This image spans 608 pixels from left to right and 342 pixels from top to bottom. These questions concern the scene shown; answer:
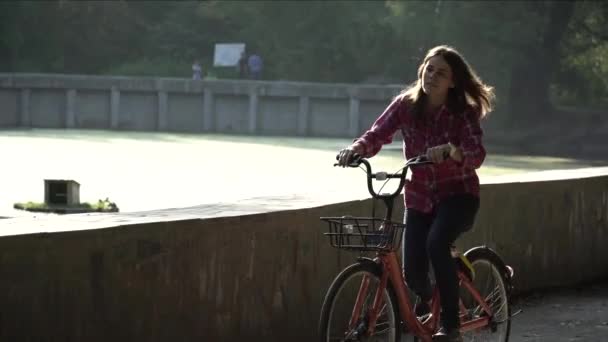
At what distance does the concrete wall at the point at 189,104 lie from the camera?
65000 mm

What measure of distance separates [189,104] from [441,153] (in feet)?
199

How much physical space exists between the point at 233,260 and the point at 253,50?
66.3 metres

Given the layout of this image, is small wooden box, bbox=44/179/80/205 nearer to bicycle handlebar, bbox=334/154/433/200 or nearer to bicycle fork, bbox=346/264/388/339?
bicycle handlebar, bbox=334/154/433/200

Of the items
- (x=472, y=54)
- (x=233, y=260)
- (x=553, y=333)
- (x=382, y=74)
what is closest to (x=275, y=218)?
(x=233, y=260)

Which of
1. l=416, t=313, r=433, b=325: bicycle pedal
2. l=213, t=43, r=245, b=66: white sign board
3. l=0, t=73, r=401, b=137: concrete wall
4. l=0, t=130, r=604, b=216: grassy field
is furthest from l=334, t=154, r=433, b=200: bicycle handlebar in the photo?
l=213, t=43, r=245, b=66: white sign board

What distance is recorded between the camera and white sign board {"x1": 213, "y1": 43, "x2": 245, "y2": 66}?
232ft

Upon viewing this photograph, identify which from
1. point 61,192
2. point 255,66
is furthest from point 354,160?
point 255,66

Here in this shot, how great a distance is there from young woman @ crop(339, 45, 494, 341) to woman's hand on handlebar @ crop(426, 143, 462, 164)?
303 millimetres

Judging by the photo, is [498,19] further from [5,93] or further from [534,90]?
[5,93]

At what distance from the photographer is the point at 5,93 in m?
64.5

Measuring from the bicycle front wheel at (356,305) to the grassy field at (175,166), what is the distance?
59.9 feet

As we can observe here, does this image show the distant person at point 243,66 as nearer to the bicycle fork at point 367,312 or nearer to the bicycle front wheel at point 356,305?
the bicycle front wheel at point 356,305

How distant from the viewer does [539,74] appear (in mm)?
61438

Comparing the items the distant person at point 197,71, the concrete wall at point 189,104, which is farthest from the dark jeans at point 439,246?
the distant person at point 197,71
